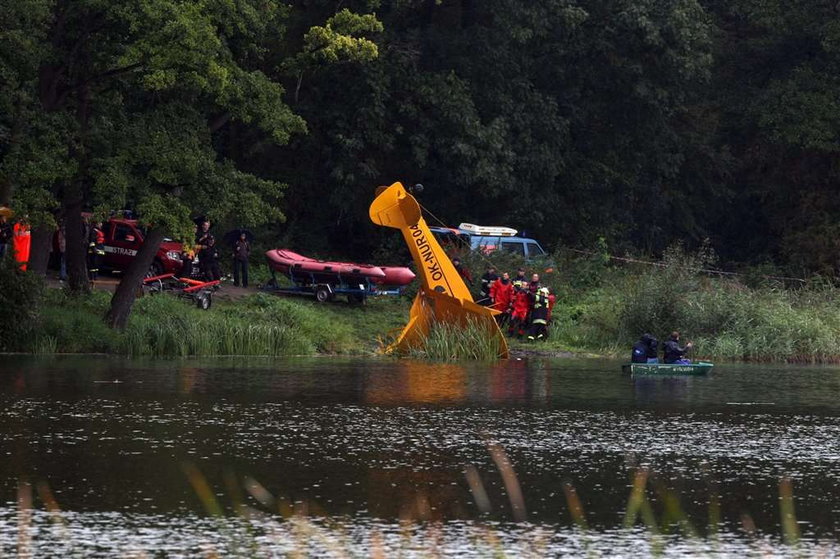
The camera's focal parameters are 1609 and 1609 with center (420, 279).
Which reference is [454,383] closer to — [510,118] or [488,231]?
[488,231]

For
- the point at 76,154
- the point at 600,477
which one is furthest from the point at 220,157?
the point at 600,477

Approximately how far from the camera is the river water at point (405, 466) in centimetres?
1305

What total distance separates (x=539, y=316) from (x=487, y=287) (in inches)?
58.8

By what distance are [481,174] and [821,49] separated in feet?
49.3

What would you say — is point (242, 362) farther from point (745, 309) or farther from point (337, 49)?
point (745, 309)

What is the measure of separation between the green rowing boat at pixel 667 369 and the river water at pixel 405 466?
2448 mm

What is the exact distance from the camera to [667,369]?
32.0m

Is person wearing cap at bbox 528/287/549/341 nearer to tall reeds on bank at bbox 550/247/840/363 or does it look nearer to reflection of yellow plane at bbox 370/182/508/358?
tall reeds on bank at bbox 550/247/840/363

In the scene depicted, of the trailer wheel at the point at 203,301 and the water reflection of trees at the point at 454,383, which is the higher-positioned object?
the trailer wheel at the point at 203,301

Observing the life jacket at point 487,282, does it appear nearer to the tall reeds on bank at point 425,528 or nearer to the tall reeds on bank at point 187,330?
the tall reeds on bank at point 187,330

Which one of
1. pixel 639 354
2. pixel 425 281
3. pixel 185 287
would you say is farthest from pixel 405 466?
pixel 185 287

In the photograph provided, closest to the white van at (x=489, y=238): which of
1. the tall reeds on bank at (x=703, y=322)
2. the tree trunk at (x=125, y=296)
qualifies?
the tall reeds on bank at (x=703, y=322)

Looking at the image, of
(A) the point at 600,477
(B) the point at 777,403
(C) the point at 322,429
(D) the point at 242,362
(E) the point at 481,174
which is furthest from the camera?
(E) the point at 481,174

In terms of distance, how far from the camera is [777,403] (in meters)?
25.9
